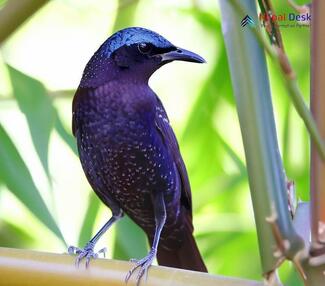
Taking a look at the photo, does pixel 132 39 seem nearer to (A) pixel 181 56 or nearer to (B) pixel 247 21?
(A) pixel 181 56

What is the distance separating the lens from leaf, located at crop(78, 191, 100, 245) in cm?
157

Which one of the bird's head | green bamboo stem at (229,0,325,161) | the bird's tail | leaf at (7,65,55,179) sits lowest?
the bird's tail

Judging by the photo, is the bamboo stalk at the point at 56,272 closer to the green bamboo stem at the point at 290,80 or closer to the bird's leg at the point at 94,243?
the bird's leg at the point at 94,243

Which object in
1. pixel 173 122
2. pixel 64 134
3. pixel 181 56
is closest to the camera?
pixel 181 56

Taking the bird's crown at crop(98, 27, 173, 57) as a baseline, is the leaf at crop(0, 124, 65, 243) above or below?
below

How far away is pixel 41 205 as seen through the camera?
1.43 meters

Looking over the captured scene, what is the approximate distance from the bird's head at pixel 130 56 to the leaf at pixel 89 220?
314 millimetres

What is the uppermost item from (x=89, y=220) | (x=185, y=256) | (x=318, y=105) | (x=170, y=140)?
(x=318, y=105)

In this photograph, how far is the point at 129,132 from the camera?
1475 mm

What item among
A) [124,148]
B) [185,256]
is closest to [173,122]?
[185,256]

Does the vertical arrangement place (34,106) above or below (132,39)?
below

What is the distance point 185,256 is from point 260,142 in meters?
0.93

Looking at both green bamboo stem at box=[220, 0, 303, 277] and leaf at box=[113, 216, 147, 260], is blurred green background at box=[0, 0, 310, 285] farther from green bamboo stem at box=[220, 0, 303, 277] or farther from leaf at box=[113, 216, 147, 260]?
green bamboo stem at box=[220, 0, 303, 277]

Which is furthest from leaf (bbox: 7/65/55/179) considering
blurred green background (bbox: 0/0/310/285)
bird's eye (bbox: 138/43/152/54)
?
bird's eye (bbox: 138/43/152/54)
